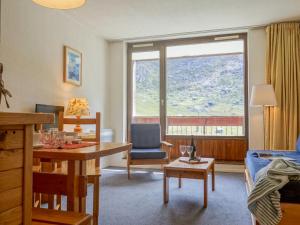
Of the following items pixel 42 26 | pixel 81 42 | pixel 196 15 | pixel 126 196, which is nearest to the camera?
pixel 126 196

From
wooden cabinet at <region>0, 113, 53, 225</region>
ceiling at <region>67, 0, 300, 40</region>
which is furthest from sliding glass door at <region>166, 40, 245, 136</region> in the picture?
wooden cabinet at <region>0, 113, 53, 225</region>

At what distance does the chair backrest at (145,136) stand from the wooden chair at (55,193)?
2.93 metres

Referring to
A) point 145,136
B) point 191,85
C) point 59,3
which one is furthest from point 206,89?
point 59,3

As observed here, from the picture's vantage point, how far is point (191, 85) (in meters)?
5.07

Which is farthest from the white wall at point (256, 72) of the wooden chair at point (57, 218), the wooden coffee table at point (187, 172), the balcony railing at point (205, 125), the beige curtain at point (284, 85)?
the wooden chair at point (57, 218)

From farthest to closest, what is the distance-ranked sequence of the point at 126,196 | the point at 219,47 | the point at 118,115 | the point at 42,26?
1. the point at 118,115
2. the point at 219,47
3. the point at 42,26
4. the point at 126,196

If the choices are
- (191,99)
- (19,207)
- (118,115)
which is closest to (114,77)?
(118,115)

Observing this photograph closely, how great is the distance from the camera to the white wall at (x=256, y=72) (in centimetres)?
452

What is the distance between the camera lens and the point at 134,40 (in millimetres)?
5242

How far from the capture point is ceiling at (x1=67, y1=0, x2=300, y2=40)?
362 centimetres

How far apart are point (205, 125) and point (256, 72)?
126cm

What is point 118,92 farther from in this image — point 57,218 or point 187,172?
point 57,218

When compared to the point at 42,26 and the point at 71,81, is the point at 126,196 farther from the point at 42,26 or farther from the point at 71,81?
the point at 42,26

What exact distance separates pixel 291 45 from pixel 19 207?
4472mm
